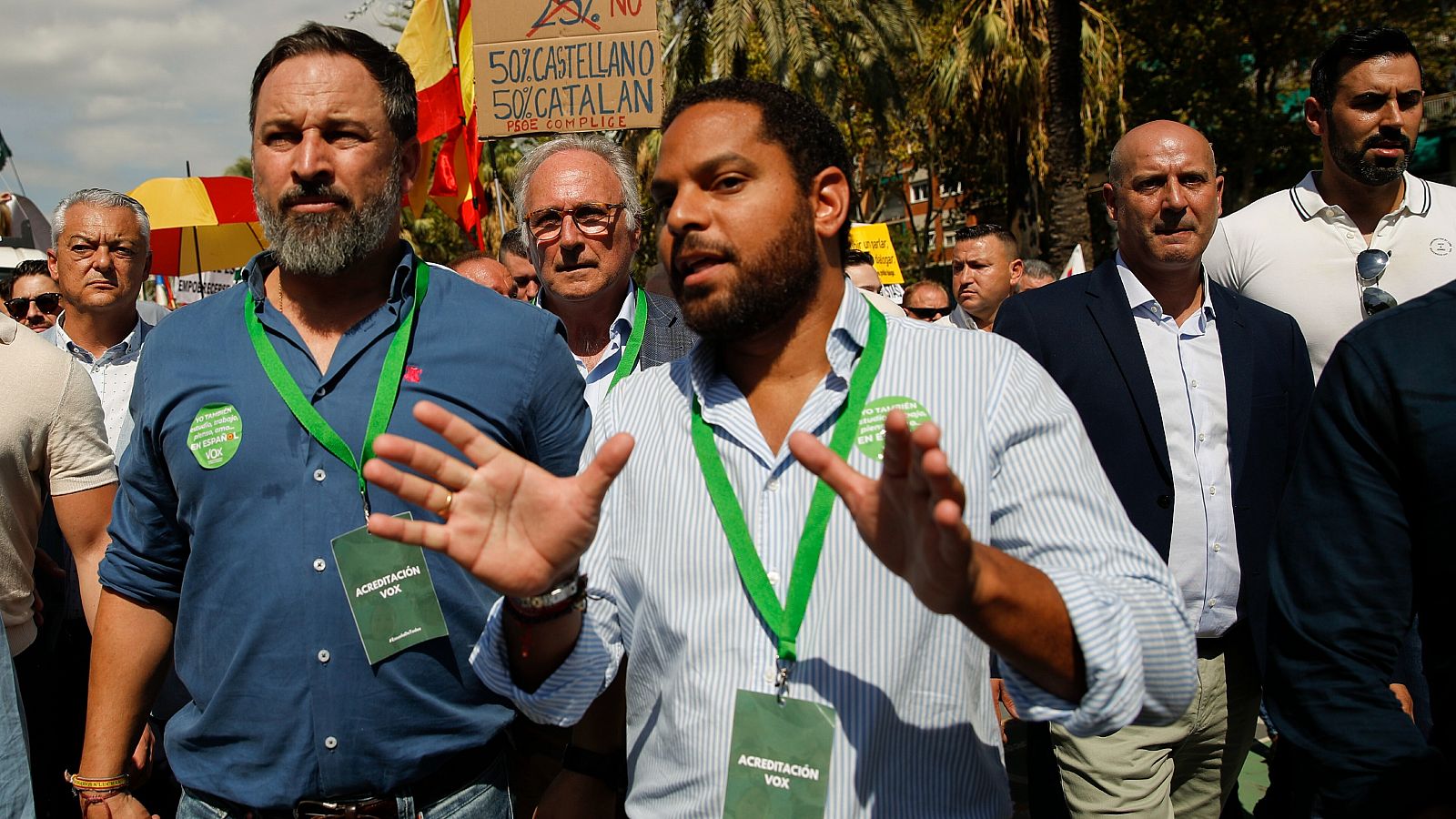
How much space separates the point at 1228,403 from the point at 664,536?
2.21 m

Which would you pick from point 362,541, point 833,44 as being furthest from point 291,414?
point 833,44

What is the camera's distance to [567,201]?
3.93 m

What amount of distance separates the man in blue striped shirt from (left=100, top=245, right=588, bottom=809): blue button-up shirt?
0.35 meters

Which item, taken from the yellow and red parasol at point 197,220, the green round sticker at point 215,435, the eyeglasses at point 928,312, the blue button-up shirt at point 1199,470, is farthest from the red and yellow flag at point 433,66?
the green round sticker at point 215,435

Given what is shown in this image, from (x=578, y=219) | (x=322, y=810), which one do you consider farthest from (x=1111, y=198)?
(x=322, y=810)

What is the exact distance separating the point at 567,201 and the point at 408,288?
160 cm

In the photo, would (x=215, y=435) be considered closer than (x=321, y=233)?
Yes

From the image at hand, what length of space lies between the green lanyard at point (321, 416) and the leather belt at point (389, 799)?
0.58 meters

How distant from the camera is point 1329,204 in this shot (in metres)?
3.75

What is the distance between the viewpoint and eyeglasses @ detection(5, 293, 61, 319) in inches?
254

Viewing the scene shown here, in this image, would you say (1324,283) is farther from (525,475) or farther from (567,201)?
(525,475)

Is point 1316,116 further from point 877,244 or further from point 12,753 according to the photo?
point 877,244

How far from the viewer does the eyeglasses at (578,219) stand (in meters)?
3.90

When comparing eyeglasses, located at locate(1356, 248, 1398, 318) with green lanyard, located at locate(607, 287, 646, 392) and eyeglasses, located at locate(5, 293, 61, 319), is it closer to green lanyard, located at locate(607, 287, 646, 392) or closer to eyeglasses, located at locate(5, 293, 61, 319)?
green lanyard, located at locate(607, 287, 646, 392)
